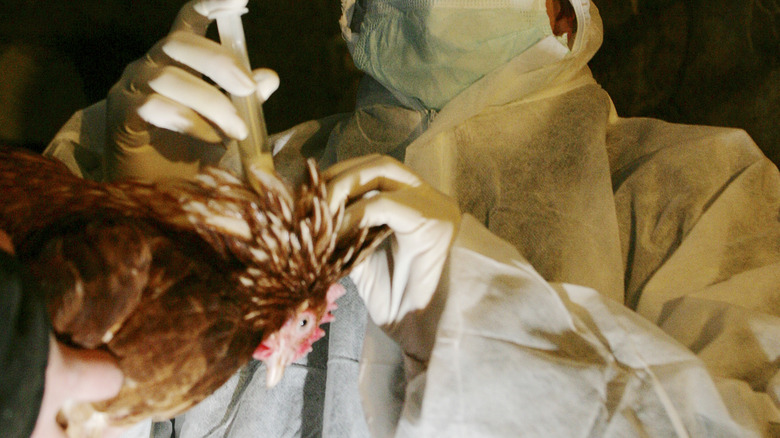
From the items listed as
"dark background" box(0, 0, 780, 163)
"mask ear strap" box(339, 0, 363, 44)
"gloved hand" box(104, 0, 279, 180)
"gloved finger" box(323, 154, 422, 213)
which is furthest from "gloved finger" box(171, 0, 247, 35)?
"dark background" box(0, 0, 780, 163)

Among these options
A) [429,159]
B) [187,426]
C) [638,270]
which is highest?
[429,159]

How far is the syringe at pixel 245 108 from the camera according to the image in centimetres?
55

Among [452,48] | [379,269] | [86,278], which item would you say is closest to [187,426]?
[379,269]

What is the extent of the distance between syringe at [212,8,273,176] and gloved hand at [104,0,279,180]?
0.01 meters

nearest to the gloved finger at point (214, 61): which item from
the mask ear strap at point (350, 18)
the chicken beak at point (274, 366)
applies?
the chicken beak at point (274, 366)

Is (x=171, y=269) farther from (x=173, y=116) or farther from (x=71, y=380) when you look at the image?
(x=173, y=116)

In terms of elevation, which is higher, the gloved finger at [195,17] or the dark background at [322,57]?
the gloved finger at [195,17]

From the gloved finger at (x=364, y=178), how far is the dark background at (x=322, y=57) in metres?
0.68

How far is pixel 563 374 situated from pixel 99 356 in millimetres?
462

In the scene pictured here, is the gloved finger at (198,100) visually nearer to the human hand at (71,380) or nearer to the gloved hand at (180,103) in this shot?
the gloved hand at (180,103)

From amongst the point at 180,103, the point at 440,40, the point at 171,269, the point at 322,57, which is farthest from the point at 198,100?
the point at 322,57

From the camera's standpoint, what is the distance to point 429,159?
81 cm

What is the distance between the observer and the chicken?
0.32 m

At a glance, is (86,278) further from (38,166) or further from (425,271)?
(425,271)
